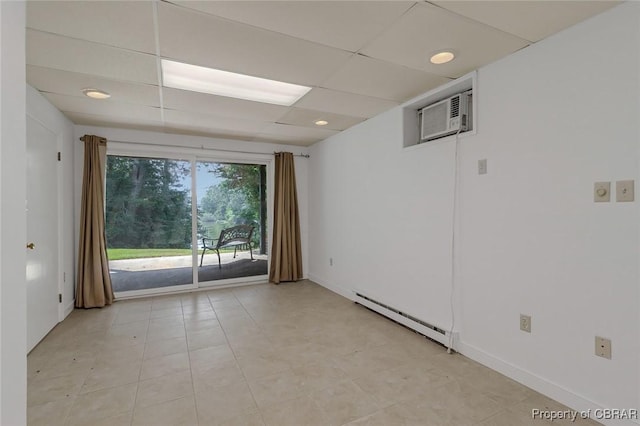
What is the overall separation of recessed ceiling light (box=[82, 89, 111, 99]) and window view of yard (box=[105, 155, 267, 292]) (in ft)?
5.27

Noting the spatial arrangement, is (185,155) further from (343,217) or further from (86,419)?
(86,419)

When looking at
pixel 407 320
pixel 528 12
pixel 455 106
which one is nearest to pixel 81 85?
pixel 455 106

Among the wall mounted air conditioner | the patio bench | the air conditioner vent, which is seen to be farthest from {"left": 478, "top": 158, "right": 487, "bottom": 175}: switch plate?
the patio bench

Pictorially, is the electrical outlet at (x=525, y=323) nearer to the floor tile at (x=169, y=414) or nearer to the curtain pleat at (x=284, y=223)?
the floor tile at (x=169, y=414)

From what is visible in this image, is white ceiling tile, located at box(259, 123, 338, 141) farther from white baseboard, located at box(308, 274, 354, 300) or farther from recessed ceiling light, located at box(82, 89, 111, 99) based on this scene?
white baseboard, located at box(308, 274, 354, 300)

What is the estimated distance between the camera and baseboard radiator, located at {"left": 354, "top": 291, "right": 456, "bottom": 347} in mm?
2712

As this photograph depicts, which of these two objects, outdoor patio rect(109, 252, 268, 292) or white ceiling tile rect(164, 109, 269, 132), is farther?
outdoor patio rect(109, 252, 268, 292)

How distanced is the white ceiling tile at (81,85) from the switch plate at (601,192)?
3.37 meters

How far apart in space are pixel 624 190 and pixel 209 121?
3.87 metres

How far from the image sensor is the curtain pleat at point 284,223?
5.05 metres

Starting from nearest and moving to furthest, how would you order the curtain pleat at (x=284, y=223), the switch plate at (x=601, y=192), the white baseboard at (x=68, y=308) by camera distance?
1. the switch plate at (x=601, y=192)
2. the white baseboard at (x=68, y=308)
3. the curtain pleat at (x=284, y=223)

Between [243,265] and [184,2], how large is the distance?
13.7 ft

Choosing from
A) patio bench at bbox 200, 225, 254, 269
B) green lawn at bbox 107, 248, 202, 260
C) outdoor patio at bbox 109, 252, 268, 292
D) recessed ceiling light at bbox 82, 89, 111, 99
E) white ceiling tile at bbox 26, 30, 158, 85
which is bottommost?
outdoor patio at bbox 109, 252, 268, 292

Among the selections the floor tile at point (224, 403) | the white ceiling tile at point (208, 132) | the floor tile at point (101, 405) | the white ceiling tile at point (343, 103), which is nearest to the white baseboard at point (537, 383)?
the floor tile at point (224, 403)
